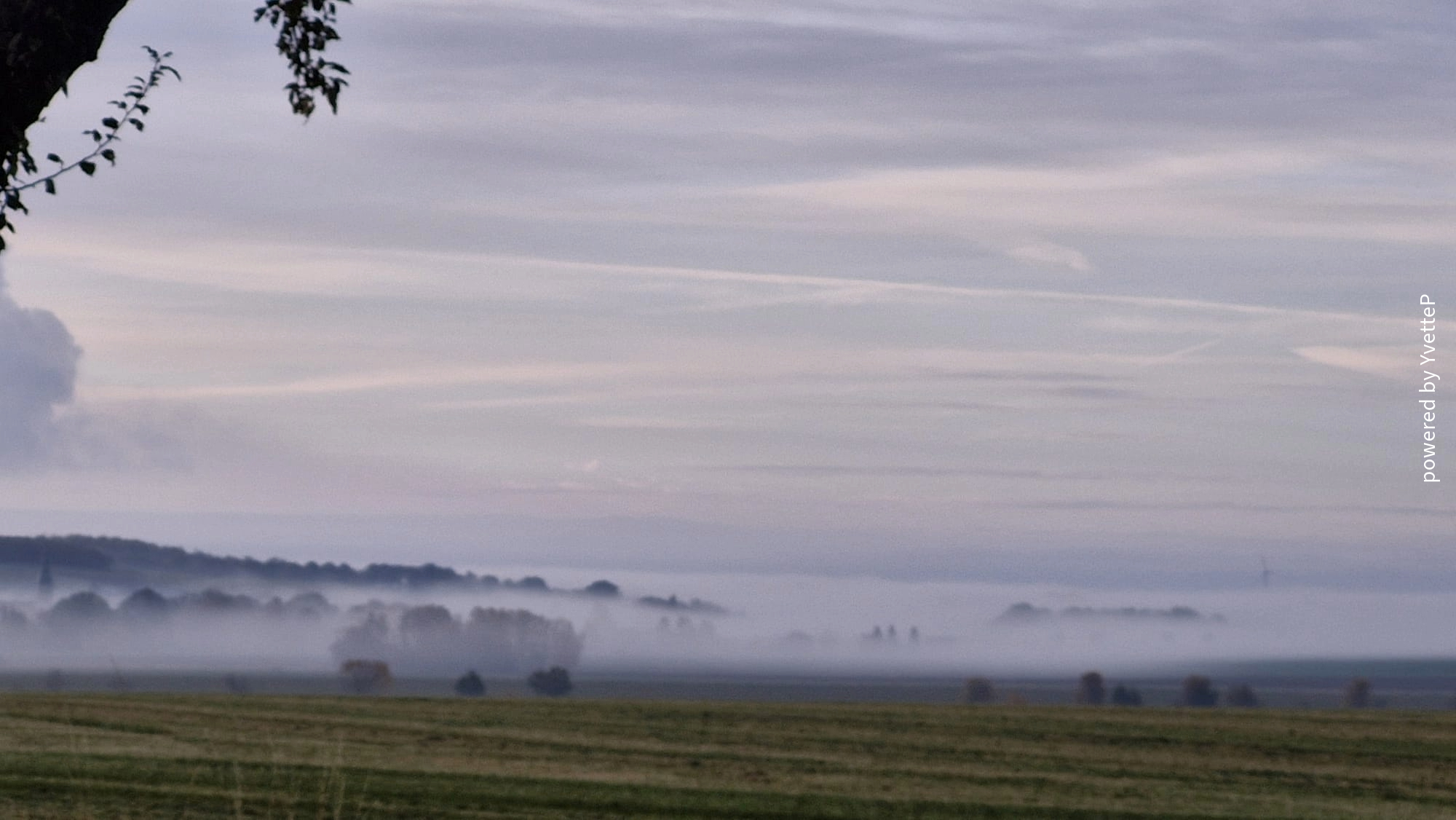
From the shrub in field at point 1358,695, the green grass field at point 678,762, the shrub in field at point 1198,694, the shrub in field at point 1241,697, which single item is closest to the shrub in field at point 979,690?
the shrub in field at point 1198,694

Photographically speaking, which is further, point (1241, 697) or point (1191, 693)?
point (1191, 693)

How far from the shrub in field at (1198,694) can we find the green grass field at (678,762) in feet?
373

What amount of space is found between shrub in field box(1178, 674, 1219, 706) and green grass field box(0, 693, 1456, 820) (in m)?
114

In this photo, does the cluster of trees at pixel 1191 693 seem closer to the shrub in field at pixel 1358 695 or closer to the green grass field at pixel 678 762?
the shrub in field at pixel 1358 695

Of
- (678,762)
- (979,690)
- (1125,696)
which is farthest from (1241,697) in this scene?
(678,762)

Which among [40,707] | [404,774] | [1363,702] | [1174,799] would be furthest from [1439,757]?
[1363,702]

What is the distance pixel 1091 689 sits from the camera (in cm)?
18350

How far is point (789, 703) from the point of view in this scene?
7219 cm

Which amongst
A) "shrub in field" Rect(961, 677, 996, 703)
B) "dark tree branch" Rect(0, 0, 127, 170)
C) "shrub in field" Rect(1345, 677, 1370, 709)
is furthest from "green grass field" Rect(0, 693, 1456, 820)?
"shrub in field" Rect(1345, 677, 1370, 709)

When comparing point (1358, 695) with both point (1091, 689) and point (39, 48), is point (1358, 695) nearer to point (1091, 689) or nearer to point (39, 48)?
point (1091, 689)

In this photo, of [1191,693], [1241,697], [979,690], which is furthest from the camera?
[1191,693]

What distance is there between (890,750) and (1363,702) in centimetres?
15411

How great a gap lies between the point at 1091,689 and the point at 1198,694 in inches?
469

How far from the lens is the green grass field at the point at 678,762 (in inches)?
1026
